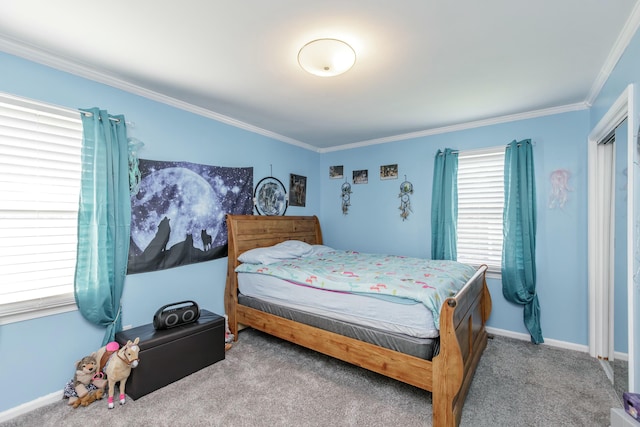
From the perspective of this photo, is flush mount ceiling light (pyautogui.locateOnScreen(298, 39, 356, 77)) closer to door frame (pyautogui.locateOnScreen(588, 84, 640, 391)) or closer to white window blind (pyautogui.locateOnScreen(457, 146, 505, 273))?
door frame (pyautogui.locateOnScreen(588, 84, 640, 391))

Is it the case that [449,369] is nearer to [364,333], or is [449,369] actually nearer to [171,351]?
[364,333]

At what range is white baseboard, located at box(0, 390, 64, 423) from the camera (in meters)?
1.88

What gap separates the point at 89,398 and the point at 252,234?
6.46 ft

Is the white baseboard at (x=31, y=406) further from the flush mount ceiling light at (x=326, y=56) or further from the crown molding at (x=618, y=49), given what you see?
the crown molding at (x=618, y=49)

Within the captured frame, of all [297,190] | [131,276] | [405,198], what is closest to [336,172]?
[297,190]

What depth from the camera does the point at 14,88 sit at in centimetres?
194

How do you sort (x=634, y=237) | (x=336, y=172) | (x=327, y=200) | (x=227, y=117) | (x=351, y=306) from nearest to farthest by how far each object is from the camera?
1. (x=634, y=237)
2. (x=351, y=306)
3. (x=227, y=117)
4. (x=336, y=172)
5. (x=327, y=200)

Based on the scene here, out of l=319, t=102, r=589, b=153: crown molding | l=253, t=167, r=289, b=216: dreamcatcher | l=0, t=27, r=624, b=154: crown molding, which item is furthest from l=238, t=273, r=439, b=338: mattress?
l=319, t=102, r=589, b=153: crown molding

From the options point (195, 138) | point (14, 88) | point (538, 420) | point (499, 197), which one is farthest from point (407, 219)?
point (14, 88)

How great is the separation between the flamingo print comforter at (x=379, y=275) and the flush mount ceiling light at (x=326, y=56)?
1.61m

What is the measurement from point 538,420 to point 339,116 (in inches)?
124

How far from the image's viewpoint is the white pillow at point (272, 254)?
10.2 feet

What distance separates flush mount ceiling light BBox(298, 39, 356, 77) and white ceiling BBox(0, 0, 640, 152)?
7 centimetres

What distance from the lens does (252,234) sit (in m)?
3.45
